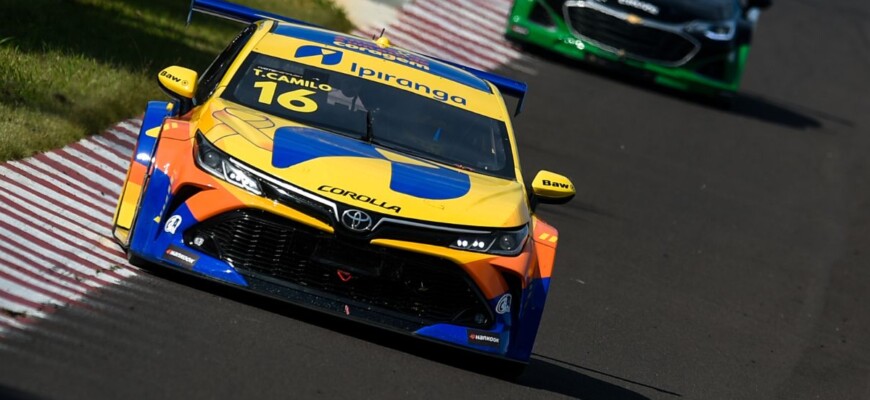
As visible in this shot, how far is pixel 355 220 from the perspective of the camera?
286 inches

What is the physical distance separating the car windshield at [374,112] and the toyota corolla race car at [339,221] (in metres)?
0.03

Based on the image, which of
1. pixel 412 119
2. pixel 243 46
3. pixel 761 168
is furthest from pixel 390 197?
pixel 761 168

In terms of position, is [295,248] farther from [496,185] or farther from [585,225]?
[585,225]

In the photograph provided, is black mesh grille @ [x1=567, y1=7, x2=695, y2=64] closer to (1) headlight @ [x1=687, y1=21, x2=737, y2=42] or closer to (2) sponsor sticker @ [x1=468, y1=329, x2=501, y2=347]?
(1) headlight @ [x1=687, y1=21, x2=737, y2=42]

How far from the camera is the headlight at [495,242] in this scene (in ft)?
24.4

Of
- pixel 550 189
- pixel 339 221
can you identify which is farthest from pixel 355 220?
pixel 550 189

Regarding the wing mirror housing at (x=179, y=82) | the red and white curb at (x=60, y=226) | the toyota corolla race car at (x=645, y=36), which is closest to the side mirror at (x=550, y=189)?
the wing mirror housing at (x=179, y=82)

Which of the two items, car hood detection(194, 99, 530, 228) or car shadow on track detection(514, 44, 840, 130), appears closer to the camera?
car hood detection(194, 99, 530, 228)

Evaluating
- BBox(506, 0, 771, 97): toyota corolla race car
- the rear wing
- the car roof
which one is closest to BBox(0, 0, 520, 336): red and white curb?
the rear wing

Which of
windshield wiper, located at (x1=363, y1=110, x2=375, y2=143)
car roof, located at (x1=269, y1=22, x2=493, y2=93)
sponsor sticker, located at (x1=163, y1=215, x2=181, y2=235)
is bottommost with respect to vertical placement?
sponsor sticker, located at (x1=163, y1=215, x2=181, y2=235)

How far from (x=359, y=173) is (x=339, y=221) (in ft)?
1.29

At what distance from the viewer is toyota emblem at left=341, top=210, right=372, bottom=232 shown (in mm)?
7246

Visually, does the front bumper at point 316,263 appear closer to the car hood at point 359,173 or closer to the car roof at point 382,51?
the car hood at point 359,173

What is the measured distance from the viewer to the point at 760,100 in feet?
67.4
